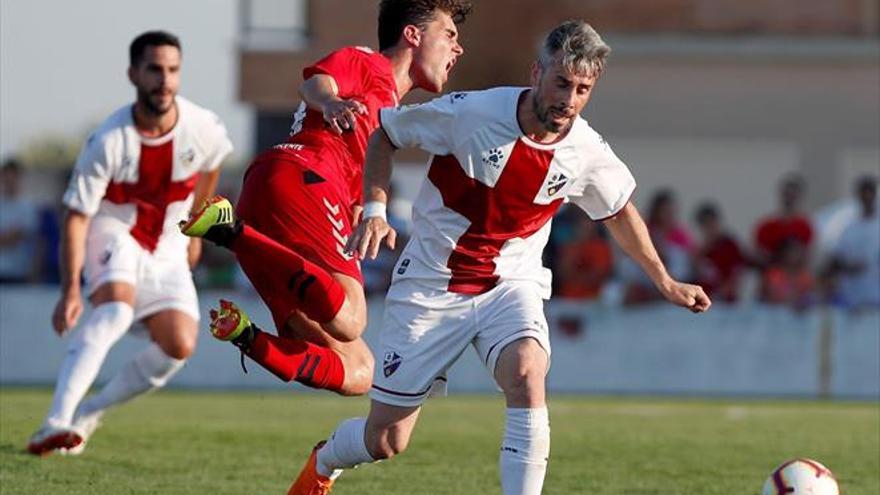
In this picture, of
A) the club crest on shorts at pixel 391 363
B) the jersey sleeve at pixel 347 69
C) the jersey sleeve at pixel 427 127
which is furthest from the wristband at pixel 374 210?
the jersey sleeve at pixel 347 69

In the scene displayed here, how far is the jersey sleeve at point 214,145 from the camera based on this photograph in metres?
10.5

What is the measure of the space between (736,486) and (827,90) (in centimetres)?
2455

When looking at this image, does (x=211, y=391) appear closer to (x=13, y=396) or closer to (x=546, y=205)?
(x=13, y=396)

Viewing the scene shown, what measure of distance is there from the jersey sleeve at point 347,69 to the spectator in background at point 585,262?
9.00m

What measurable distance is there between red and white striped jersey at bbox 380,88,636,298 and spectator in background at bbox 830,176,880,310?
33.6 feet

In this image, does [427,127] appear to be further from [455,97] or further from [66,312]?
[66,312]

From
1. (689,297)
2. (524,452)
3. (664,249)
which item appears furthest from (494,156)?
(664,249)

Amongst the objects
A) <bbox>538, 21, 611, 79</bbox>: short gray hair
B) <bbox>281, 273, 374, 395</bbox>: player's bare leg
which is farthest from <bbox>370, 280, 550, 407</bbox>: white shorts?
<bbox>538, 21, 611, 79</bbox>: short gray hair

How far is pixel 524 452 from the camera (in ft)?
22.4

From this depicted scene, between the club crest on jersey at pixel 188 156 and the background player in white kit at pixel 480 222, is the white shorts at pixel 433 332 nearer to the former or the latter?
the background player in white kit at pixel 480 222

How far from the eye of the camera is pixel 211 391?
17922mm

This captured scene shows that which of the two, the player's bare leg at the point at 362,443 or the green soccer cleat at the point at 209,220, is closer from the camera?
the player's bare leg at the point at 362,443

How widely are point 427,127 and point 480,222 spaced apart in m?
0.45

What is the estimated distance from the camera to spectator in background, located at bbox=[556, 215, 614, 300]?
17.6 meters
